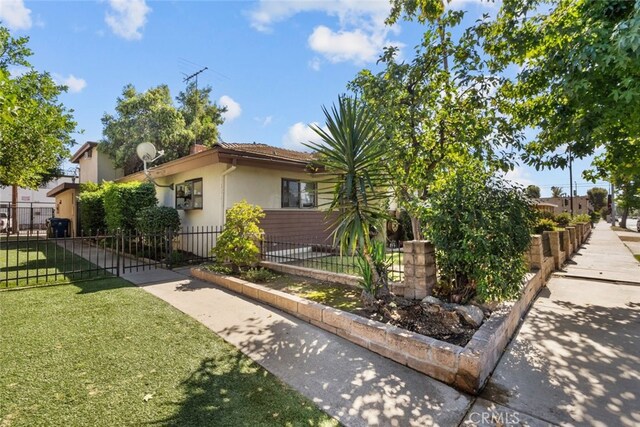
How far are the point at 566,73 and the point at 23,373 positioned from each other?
23.0 ft

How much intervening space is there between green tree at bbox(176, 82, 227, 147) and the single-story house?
11500mm

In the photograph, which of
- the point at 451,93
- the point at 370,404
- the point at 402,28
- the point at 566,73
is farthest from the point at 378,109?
the point at 370,404

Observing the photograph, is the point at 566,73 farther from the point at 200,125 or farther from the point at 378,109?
the point at 200,125

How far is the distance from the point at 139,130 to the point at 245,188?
1361cm

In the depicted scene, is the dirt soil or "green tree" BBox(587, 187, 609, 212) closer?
the dirt soil

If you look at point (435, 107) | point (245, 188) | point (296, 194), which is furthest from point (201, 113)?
point (435, 107)

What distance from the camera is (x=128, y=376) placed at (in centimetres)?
300

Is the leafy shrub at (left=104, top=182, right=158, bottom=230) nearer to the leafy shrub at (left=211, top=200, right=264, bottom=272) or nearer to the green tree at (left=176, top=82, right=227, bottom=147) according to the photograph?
the leafy shrub at (left=211, top=200, right=264, bottom=272)

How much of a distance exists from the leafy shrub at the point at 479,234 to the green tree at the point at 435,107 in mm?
857

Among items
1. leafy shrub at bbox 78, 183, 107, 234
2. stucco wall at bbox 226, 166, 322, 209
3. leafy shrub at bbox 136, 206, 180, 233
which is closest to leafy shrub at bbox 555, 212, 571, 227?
stucco wall at bbox 226, 166, 322, 209

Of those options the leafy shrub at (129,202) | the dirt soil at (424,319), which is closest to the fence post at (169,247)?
the leafy shrub at (129,202)

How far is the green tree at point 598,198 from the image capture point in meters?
57.2

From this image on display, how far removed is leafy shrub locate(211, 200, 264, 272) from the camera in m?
6.71

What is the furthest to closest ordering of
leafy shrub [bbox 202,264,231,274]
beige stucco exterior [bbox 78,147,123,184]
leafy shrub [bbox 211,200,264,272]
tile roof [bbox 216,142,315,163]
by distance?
beige stucco exterior [bbox 78,147,123,184] < tile roof [bbox 216,142,315,163] < leafy shrub [bbox 202,264,231,274] < leafy shrub [bbox 211,200,264,272]
